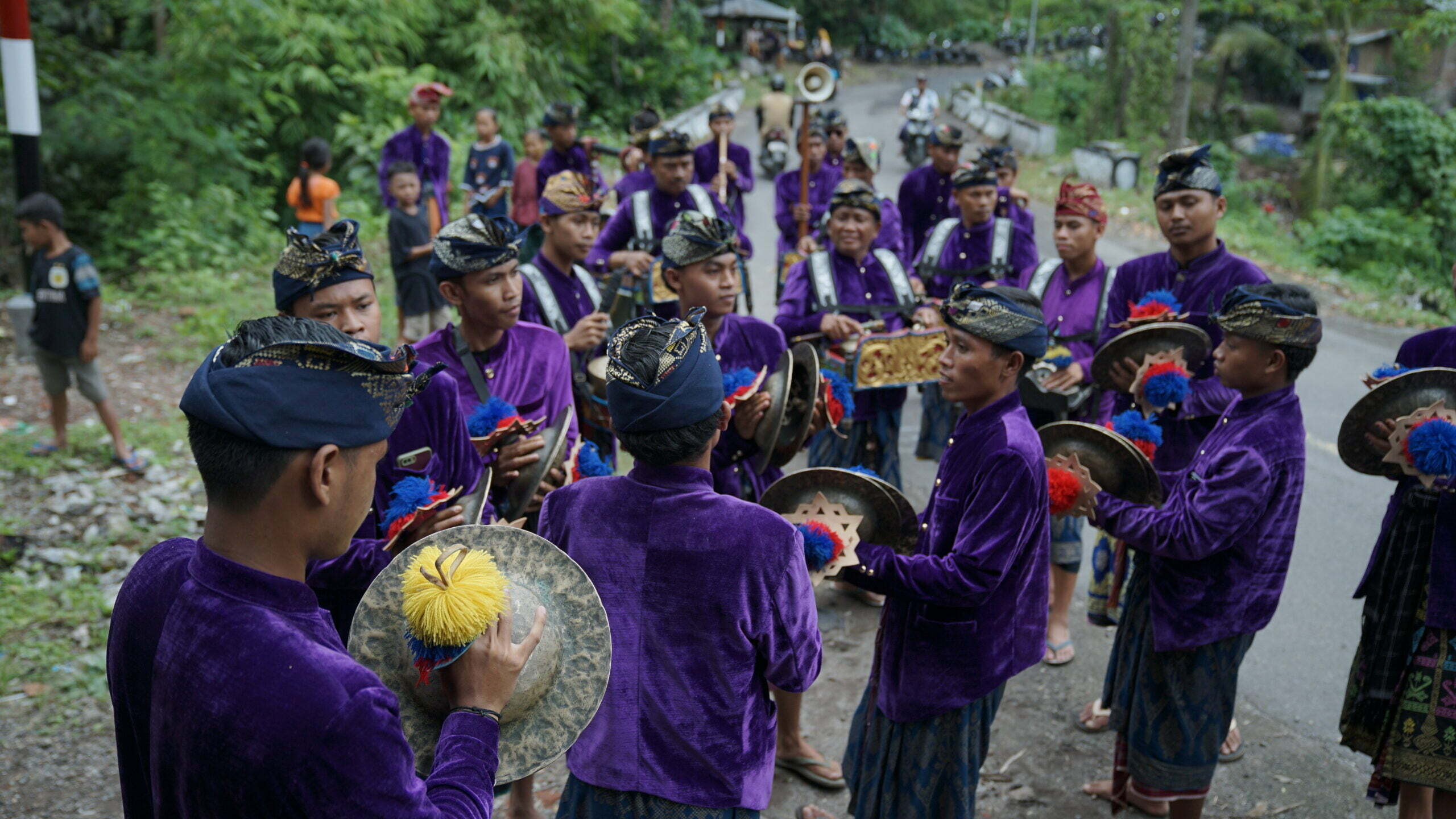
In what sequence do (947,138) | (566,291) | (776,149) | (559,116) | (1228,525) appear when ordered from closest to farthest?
(1228,525) → (566,291) → (947,138) → (559,116) → (776,149)

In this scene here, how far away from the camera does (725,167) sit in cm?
1124

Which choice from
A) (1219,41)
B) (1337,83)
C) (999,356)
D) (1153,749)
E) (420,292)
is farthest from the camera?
(1219,41)

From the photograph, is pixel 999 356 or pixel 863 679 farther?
pixel 863 679

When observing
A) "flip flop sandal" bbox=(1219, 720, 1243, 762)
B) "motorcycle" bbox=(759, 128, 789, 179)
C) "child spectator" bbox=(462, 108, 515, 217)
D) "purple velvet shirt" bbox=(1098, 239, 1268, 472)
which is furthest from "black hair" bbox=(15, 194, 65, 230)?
"motorcycle" bbox=(759, 128, 789, 179)

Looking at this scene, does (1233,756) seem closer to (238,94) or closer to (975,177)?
(975,177)

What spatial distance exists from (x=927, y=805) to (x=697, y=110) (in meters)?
26.7

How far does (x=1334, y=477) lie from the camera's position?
8281 mm

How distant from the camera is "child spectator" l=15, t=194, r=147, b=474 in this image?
24.0ft

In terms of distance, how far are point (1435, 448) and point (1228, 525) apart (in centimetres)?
71

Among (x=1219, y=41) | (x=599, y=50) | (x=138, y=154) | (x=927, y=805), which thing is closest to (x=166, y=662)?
(x=927, y=805)

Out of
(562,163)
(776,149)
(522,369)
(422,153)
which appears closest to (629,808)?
(522,369)

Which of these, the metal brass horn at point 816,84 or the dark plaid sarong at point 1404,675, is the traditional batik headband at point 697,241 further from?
the metal brass horn at point 816,84

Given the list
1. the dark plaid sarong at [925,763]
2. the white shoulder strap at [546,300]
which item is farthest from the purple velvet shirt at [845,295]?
the dark plaid sarong at [925,763]

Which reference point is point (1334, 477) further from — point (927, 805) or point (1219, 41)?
point (1219, 41)
